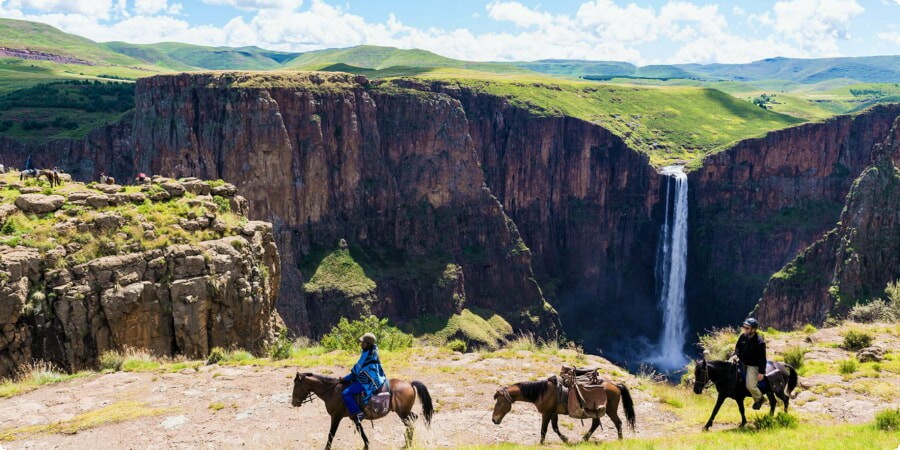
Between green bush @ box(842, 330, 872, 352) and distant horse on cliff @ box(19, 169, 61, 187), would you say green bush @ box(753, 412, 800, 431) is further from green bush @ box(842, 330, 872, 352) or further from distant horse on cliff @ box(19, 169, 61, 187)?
distant horse on cliff @ box(19, 169, 61, 187)

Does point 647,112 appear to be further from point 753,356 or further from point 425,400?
point 425,400

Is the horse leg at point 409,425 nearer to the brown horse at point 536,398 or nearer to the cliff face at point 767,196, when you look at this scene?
the brown horse at point 536,398

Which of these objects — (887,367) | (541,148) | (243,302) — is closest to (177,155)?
(541,148)

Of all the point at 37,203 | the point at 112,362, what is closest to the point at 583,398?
the point at 112,362

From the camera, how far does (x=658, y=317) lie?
430 ft

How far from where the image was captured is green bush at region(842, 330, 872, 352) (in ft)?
105

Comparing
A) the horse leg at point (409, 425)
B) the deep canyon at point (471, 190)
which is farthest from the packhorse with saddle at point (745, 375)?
the deep canyon at point (471, 190)

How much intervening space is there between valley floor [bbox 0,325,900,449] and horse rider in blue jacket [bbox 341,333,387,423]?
1668mm

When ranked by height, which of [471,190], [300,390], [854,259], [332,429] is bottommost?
[854,259]

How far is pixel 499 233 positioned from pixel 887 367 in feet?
326

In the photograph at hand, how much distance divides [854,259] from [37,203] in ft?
253

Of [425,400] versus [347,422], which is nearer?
[425,400]

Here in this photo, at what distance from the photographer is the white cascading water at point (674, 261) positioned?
126 metres

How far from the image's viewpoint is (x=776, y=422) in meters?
20.9
